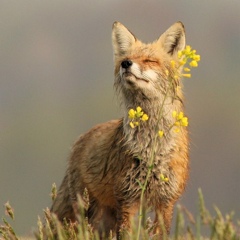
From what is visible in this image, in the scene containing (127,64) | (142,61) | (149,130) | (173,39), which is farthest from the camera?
(173,39)

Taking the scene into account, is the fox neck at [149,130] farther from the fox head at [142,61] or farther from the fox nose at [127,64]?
the fox nose at [127,64]

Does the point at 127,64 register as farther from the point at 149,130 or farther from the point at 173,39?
the point at 173,39

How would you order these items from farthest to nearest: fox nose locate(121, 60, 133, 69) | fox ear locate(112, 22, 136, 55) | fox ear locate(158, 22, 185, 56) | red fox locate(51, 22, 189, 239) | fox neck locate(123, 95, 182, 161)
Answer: fox ear locate(112, 22, 136, 55)
fox ear locate(158, 22, 185, 56)
fox neck locate(123, 95, 182, 161)
red fox locate(51, 22, 189, 239)
fox nose locate(121, 60, 133, 69)

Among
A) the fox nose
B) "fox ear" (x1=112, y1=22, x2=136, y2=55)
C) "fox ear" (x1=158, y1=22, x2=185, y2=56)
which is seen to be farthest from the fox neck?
"fox ear" (x1=112, y1=22, x2=136, y2=55)

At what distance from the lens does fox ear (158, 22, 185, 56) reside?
25.4 ft

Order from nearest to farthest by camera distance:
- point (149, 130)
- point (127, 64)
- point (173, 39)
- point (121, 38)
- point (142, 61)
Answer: point (127, 64) → point (142, 61) → point (149, 130) → point (173, 39) → point (121, 38)

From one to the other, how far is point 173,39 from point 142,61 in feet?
2.61

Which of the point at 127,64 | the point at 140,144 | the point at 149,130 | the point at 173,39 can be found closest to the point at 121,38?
the point at 173,39

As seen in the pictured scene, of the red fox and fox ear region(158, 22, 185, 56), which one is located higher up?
fox ear region(158, 22, 185, 56)

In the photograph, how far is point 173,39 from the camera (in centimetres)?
789

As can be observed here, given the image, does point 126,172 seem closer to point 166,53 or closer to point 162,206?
point 162,206

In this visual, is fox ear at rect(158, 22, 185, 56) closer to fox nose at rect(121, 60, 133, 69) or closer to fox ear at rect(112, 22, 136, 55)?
fox ear at rect(112, 22, 136, 55)

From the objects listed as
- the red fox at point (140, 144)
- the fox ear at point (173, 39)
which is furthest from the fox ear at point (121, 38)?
the fox ear at point (173, 39)

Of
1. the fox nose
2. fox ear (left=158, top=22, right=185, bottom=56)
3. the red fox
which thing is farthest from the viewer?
fox ear (left=158, top=22, right=185, bottom=56)
